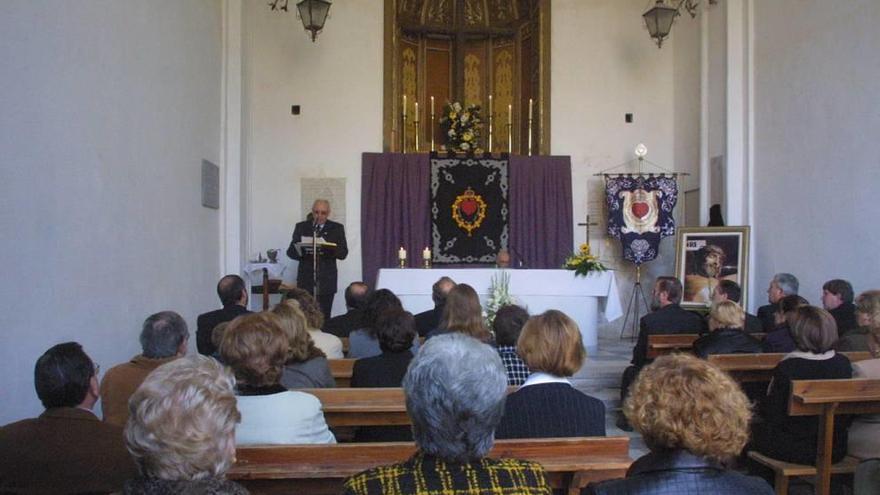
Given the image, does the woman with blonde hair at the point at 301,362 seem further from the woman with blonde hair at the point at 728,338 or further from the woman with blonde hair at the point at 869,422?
the woman with blonde hair at the point at 869,422

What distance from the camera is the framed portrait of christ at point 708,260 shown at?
25.7ft

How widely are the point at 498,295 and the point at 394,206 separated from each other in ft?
8.33

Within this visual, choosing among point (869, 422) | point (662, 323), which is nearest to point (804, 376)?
point (869, 422)

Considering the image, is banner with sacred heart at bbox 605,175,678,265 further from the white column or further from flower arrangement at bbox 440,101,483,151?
the white column

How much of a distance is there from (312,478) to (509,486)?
820mm

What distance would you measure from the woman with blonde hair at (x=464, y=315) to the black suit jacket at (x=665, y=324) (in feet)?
6.01

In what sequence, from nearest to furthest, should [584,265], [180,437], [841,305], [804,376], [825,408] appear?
1. [180,437]
2. [825,408]
3. [804,376]
4. [841,305]
5. [584,265]

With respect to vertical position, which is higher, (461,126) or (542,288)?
(461,126)

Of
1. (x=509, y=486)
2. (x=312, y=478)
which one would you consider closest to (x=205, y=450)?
(x=509, y=486)

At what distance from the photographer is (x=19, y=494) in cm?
208

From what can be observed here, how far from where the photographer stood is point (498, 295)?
716 cm

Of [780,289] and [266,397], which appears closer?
[266,397]

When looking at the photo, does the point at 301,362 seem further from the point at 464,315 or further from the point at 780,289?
the point at 780,289

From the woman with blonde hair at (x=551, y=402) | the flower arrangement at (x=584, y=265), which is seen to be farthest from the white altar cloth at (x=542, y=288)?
the woman with blonde hair at (x=551, y=402)
